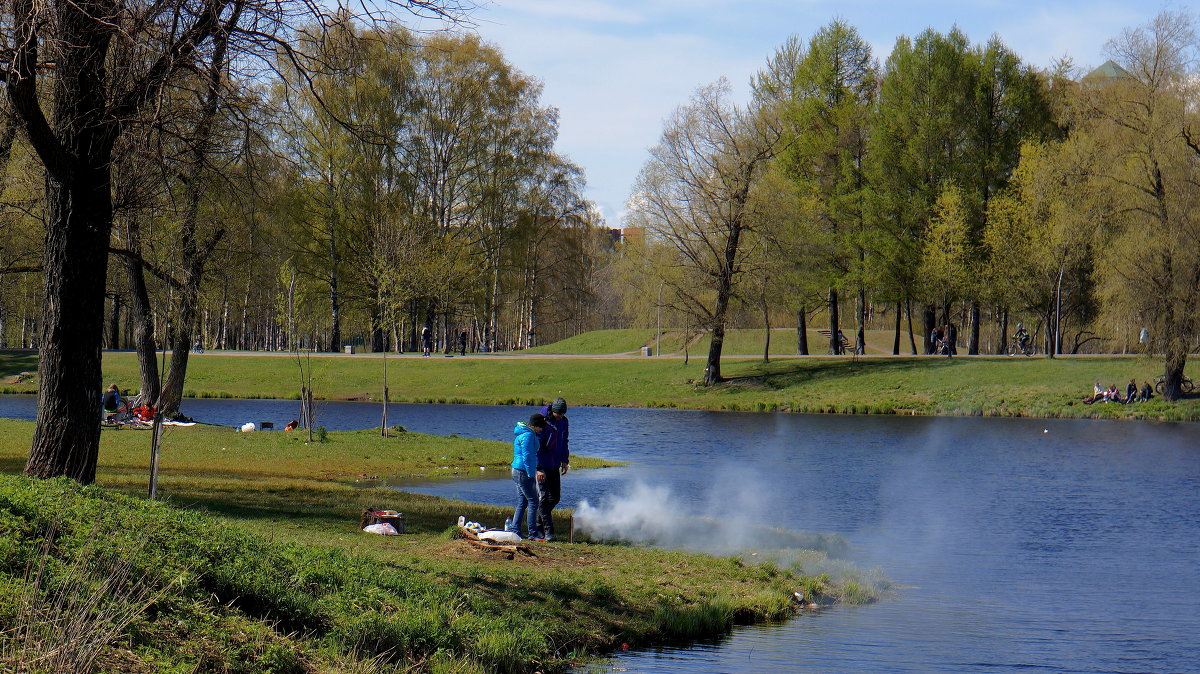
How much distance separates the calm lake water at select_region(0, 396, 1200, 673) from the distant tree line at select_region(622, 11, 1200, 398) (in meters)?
8.92

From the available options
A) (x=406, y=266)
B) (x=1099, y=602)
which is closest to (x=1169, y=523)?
(x=1099, y=602)

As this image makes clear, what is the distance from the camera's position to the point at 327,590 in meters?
9.63

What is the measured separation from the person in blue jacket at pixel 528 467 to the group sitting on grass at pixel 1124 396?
4049 cm

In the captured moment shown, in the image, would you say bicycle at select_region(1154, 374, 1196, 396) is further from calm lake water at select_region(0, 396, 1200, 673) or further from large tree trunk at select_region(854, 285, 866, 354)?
large tree trunk at select_region(854, 285, 866, 354)

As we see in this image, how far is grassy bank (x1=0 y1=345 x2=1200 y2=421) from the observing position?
49625mm

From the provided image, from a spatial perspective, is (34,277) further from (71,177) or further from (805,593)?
(805,593)

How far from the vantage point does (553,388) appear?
188ft

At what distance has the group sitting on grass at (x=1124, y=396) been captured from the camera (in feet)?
154

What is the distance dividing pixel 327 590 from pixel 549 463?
229 inches

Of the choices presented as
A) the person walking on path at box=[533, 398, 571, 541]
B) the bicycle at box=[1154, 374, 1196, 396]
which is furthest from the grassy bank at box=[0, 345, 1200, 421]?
the person walking on path at box=[533, 398, 571, 541]

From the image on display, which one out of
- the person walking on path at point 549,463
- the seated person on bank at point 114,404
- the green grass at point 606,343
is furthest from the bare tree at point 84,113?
the green grass at point 606,343

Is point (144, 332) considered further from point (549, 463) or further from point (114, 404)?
point (549, 463)

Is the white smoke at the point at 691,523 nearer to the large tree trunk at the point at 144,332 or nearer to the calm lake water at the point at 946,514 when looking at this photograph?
the calm lake water at the point at 946,514

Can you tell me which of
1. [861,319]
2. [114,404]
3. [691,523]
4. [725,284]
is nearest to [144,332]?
[114,404]
